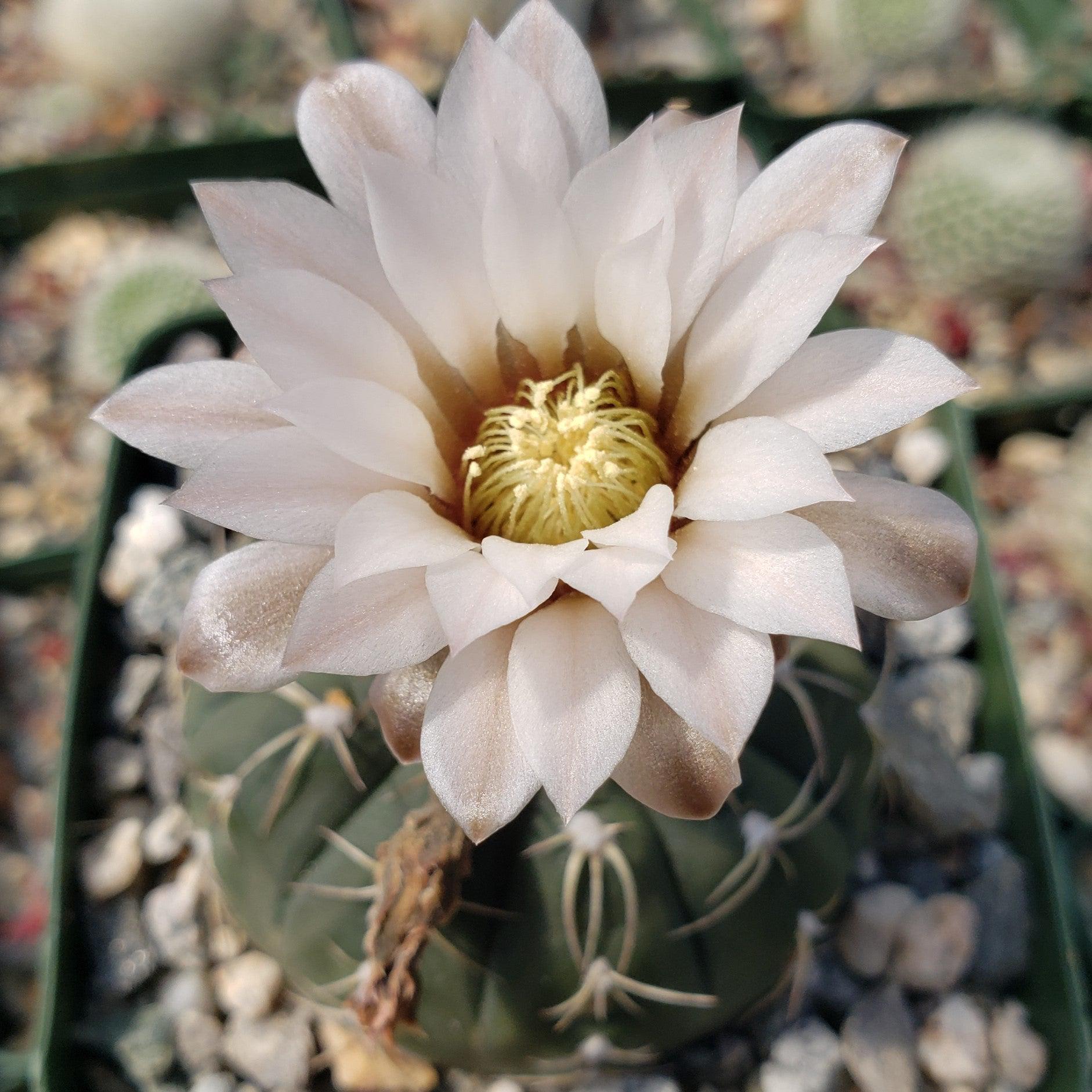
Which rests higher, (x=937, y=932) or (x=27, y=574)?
(x=27, y=574)

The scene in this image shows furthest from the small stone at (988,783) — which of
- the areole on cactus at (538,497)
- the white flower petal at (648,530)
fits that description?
the white flower petal at (648,530)

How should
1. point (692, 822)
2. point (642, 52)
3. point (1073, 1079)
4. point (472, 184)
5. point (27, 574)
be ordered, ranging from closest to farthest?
point (472, 184) < point (692, 822) < point (1073, 1079) < point (27, 574) < point (642, 52)

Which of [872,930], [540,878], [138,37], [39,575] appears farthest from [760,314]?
[138,37]

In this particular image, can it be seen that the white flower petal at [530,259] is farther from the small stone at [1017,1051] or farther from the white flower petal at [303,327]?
the small stone at [1017,1051]

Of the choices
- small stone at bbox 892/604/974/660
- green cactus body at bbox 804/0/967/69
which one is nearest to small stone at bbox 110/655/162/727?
small stone at bbox 892/604/974/660

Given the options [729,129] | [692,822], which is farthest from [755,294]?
[692,822]

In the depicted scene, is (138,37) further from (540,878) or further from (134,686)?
(540,878)

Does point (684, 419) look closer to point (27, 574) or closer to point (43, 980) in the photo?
point (43, 980)
